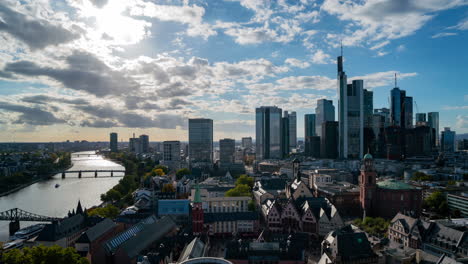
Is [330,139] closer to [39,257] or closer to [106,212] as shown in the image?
[106,212]

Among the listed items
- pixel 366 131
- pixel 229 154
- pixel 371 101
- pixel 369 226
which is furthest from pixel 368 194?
pixel 371 101

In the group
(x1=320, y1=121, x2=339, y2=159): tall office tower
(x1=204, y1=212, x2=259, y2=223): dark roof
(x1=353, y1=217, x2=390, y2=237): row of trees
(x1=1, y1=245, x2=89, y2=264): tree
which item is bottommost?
(x1=353, y1=217, x2=390, y2=237): row of trees

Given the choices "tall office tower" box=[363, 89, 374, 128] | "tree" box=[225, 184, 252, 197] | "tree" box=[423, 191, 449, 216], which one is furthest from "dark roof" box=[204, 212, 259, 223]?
"tall office tower" box=[363, 89, 374, 128]

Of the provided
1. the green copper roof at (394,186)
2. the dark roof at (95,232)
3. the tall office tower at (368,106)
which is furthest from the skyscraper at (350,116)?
the dark roof at (95,232)

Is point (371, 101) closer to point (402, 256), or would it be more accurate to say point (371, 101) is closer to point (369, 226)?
point (369, 226)

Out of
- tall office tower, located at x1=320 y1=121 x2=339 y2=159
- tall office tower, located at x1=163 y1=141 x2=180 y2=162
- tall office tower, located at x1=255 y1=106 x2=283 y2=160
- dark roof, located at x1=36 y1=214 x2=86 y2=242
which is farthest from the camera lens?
tall office tower, located at x1=255 y1=106 x2=283 y2=160

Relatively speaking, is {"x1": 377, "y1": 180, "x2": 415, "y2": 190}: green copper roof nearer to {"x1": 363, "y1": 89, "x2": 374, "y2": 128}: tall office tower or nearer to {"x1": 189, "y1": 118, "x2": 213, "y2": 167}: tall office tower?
{"x1": 189, "y1": 118, "x2": 213, "y2": 167}: tall office tower

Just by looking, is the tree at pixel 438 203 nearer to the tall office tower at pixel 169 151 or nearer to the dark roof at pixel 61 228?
the dark roof at pixel 61 228
